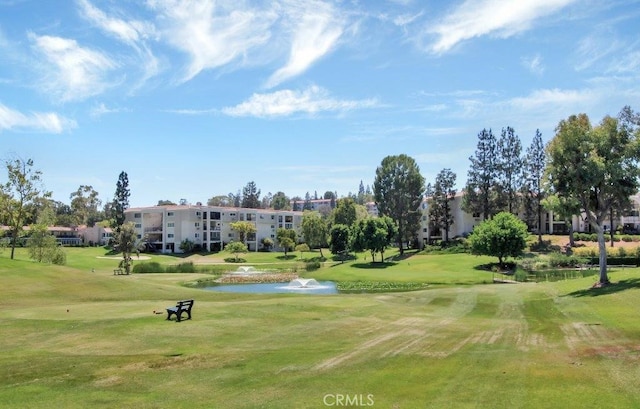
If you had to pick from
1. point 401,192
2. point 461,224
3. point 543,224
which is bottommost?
point 543,224

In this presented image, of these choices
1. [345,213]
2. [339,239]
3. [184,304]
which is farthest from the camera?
[345,213]

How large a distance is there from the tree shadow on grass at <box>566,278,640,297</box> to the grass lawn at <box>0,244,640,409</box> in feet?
1.03

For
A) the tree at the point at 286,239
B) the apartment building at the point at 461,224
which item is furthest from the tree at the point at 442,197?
the tree at the point at 286,239

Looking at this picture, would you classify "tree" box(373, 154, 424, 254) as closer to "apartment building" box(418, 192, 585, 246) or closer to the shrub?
"apartment building" box(418, 192, 585, 246)

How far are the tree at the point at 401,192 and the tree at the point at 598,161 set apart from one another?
66.8 m

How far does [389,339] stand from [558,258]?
53.8 metres

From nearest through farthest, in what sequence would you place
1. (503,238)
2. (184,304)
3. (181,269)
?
(184,304) < (503,238) < (181,269)

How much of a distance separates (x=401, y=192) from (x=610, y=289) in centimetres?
7165

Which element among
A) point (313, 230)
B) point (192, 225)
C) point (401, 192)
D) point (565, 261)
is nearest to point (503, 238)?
point (565, 261)

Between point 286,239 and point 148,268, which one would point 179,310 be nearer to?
point 148,268

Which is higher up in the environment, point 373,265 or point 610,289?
point 610,289

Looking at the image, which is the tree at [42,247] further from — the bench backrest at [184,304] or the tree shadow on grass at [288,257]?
the tree shadow on grass at [288,257]

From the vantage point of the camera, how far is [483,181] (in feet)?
310

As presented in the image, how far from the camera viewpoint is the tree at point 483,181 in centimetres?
9419
